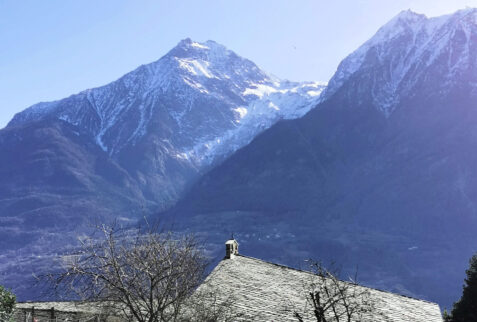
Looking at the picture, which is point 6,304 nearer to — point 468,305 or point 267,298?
point 267,298

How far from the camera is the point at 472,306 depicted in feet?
119

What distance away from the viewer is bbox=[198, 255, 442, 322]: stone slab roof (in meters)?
18.8

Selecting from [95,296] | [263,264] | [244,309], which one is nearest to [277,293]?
[244,309]

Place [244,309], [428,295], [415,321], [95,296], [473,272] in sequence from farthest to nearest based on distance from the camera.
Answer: [428,295]
[473,272]
[415,321]
[244,309]
[95,296]

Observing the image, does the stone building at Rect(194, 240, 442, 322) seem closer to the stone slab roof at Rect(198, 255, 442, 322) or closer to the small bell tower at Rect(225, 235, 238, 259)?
the stone slab roof at Rect(198, 255, 442, 322)

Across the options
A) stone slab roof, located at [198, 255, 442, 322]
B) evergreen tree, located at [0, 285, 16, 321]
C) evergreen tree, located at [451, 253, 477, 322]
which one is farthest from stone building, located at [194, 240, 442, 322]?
evergreen tree, located at [451, 253, 477, 322]

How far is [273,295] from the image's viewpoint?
2050cm

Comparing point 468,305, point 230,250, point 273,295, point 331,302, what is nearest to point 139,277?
point 331,302

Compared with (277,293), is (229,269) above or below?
above

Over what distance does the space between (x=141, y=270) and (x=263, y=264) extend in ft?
35.1

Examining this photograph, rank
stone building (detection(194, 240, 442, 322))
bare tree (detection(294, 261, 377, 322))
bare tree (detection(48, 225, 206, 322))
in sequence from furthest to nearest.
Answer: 1. stone building (detection(194, 240, 442, 322))
2. bare tree (detection(48, 225, 206, 322))
3. bare tree (detection(294, 261, 377, 322))

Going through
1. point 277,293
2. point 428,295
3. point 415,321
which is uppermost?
point 428,295

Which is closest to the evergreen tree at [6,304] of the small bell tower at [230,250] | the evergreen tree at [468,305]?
the small bell tower at [230,250]

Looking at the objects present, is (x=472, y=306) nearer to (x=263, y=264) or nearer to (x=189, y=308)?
(x=263, y=264)
